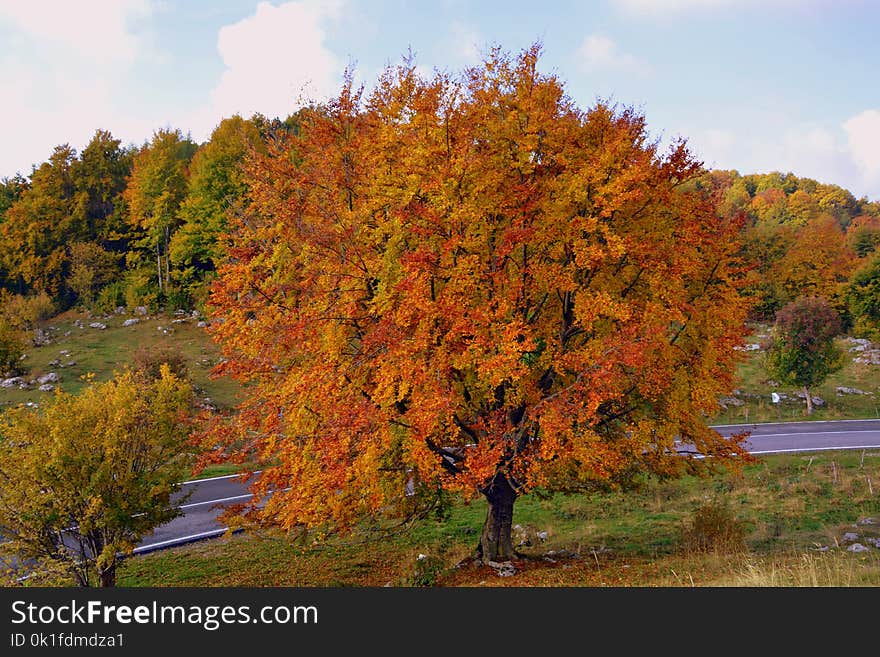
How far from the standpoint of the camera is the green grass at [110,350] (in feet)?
120

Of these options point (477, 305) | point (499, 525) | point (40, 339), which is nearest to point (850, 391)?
point (499, 525)

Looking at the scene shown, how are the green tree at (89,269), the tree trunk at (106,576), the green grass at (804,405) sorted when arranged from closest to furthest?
the tree trunk at (106,576) < the green grass at (804,405) < the green tree at (89,269)

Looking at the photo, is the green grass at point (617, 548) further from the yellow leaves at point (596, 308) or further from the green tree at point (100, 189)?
the green tree at point (100, 189)

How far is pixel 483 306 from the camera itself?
37.9 ft

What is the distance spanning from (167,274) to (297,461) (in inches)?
1757

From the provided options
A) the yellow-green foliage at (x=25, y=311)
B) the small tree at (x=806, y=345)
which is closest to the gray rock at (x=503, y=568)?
the small tree at (x=806, y=345)

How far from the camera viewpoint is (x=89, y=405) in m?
12.2

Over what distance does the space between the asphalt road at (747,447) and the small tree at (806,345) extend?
2.70 meters

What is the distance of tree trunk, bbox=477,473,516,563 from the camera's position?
14.3 metres

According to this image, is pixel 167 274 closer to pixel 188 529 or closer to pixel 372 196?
pixel 188 529

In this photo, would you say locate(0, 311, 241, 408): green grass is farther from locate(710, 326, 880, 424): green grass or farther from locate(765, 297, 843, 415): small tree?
locate(765, 297, 843, 415): small tree

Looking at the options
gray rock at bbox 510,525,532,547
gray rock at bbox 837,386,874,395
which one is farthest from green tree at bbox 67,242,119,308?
gray rock at bbox 837,386,874,395

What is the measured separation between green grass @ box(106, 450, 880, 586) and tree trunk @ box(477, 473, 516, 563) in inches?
15.7

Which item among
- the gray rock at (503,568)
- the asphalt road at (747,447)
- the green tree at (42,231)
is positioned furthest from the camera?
the green tree at (42,231)
